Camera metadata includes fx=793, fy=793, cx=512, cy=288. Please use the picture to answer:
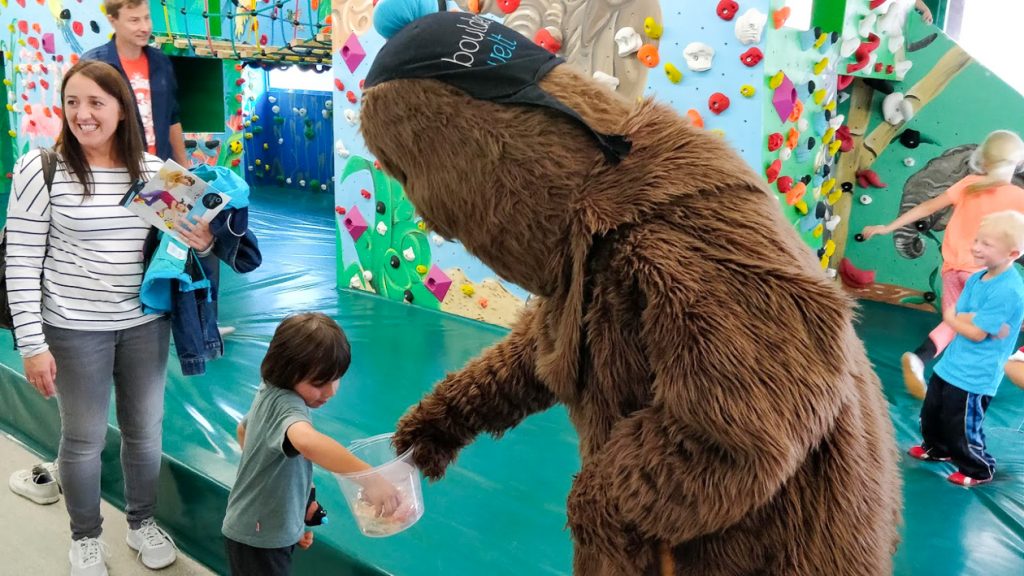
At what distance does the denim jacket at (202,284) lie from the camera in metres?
2.06

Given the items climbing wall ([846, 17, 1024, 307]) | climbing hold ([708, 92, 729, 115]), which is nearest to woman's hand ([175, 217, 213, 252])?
climbing hold ([708, 92, 729, 115])

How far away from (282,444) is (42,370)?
79 centimetres

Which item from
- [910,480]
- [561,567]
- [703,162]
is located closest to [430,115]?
[703,162]

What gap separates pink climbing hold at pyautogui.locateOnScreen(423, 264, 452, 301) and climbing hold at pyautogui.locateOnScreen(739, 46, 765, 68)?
1.94 metres

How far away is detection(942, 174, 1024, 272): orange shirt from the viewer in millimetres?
3334

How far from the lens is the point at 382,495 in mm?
1310

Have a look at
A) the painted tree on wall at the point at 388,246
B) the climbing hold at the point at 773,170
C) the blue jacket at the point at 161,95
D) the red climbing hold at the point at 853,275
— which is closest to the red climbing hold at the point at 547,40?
the climbing hold at the point at 773,170

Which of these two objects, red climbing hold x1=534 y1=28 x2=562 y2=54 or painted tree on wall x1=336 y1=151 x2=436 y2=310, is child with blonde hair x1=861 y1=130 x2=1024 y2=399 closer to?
red climbing hold x1=534 y1=28 x2=562 y2=54

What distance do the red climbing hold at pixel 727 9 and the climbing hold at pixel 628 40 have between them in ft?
1.18

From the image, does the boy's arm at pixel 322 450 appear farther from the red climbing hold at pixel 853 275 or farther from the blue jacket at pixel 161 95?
the red climbing hold at pixel 853 275

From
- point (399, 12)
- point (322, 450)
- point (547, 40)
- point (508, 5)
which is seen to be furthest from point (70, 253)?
point (508, 5)

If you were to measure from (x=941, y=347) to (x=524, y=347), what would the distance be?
2.75 m

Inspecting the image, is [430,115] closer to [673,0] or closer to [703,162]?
[703,162]

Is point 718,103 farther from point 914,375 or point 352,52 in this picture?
point 352,52
